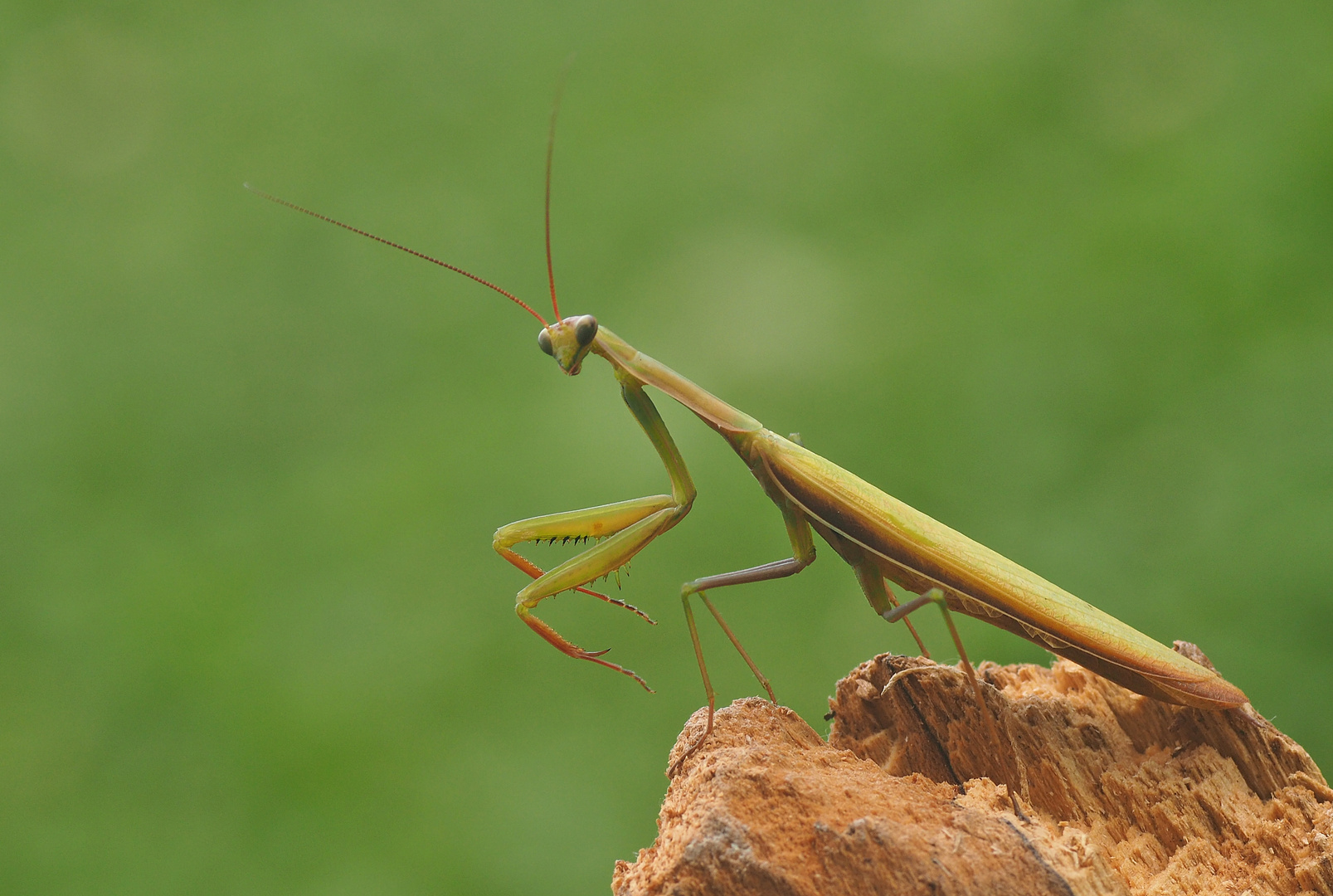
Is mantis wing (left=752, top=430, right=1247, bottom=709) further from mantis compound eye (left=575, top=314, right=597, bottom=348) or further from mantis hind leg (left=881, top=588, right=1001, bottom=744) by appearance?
mantis compound eye (left=575, top=314, right=597, bottom=348)

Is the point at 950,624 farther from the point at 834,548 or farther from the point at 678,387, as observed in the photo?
the point at 678,387

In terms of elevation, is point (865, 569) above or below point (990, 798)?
above

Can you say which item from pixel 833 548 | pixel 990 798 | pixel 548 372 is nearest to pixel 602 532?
pixel 833 548

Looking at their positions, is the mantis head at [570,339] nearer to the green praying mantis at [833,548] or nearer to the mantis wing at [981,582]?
the green praying mantis at [833,548]

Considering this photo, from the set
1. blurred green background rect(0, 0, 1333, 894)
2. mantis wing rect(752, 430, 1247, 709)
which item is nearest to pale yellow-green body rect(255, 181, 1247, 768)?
mantis wing rect(752, 430, 1247, 709)

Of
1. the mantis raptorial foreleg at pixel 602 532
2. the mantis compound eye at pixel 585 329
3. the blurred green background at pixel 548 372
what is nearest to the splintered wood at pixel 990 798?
the mantis raptorial foreleg at pixel 602 532

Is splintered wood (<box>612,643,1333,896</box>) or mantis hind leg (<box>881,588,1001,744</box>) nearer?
splintered wood (<box>612,643,1333,896</box>)

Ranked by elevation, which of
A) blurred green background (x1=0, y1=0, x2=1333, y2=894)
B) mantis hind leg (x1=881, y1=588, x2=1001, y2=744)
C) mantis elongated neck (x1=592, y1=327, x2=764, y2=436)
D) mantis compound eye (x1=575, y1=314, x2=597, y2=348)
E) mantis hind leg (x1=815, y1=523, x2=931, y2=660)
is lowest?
mantis hind leg (x1=881, y1=588, x2=1001, y2=744)
